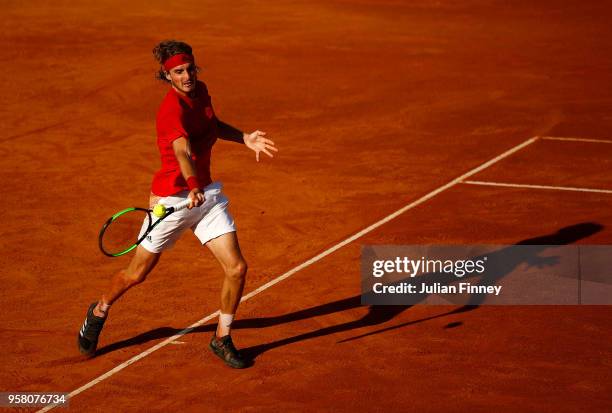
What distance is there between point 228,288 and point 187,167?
106 centimetres

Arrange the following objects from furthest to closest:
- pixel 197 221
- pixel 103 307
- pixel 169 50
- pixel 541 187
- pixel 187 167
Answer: pixel 541 187, pixel 103 307, pixel 197 221, pixel 169 50, pixel 187 167

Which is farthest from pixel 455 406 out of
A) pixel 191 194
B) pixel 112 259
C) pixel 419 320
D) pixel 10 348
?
pixel 112 259

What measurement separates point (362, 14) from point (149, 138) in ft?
34.2

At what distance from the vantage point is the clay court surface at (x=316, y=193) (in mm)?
7965

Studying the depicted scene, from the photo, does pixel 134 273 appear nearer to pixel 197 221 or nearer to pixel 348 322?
pixel 197 221

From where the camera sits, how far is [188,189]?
25.8 ft

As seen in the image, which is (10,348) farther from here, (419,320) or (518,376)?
(518,376)

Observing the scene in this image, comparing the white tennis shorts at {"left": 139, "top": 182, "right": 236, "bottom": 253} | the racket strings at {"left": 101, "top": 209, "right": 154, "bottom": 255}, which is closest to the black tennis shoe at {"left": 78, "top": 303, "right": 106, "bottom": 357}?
the white tennis shorts at {"left": 139, "top": 182, "right": 236, "bottom": 253}

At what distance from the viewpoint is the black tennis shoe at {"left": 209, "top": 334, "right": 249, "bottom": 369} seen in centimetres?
809

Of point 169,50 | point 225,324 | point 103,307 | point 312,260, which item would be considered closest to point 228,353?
point 225,324

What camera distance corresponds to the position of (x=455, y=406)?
294 inches

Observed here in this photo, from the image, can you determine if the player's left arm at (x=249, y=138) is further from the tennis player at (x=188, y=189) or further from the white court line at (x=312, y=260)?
the white court line at (x=312, y=260)

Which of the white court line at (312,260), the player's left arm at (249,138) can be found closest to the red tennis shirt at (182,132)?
the player's left arm at (249,138)

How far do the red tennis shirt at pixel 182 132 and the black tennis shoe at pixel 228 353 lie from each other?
120 cm
